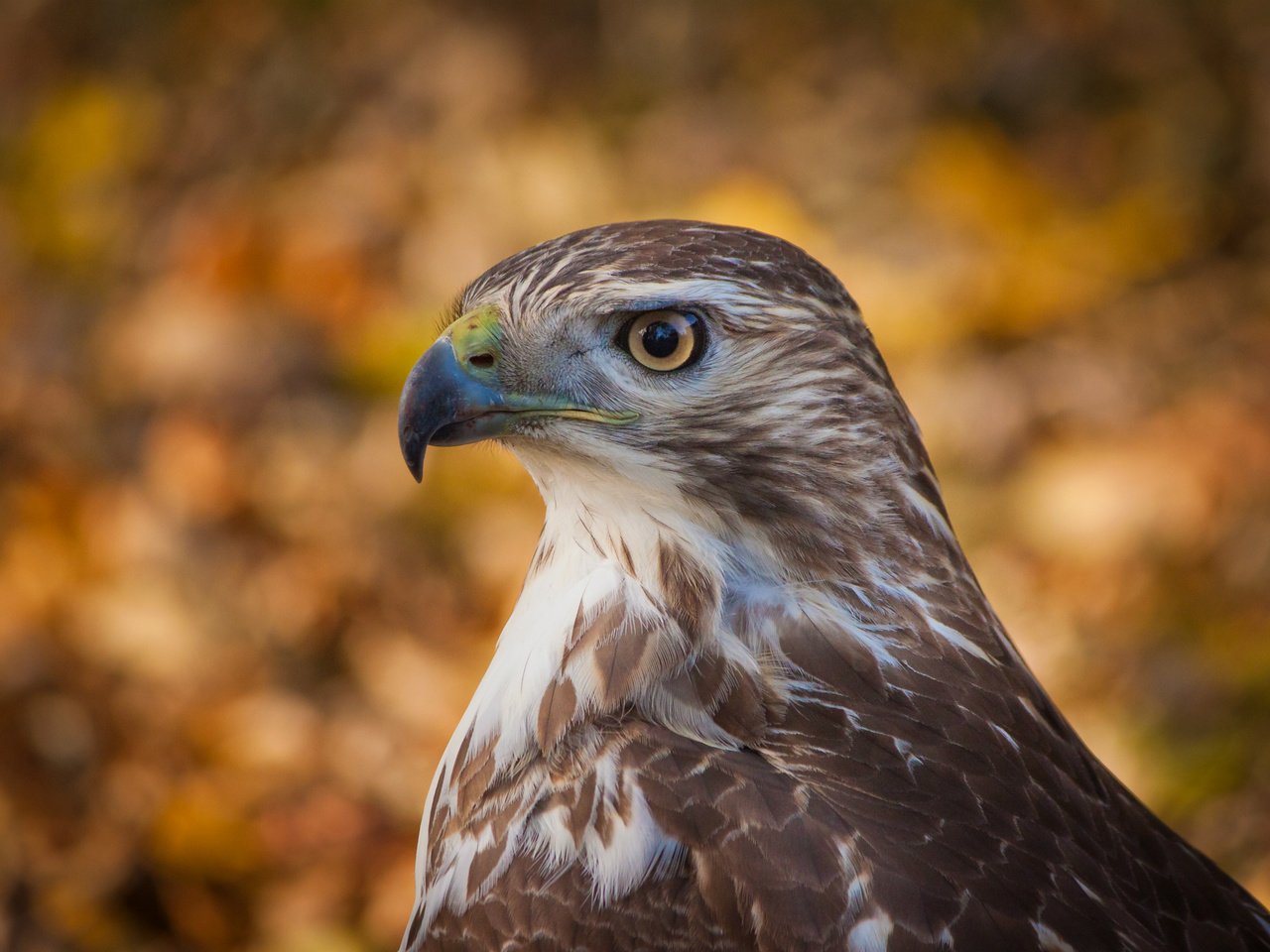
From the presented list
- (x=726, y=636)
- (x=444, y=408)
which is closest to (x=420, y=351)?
(x=444, y=408)

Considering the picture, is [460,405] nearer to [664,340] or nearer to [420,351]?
[664,340]

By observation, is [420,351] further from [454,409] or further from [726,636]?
[726,636]

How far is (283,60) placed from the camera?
23.1 ft

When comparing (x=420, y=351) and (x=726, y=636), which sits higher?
(x=420, y=351)

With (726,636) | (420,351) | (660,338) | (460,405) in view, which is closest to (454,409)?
(460,405)

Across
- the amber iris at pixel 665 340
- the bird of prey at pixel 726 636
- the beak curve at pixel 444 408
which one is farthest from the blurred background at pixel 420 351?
the amber iris at pixel 665 340

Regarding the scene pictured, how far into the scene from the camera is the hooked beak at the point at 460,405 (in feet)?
7.94

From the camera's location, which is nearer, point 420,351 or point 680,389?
point 680,389

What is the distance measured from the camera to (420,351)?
5.47m

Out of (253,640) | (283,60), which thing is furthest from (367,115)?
(253,640)

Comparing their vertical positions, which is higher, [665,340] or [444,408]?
[665,340]

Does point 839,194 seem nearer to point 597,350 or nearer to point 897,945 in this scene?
point 597,350

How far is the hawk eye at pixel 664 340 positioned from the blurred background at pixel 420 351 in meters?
2.25

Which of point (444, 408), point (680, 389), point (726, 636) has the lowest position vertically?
point (726, 636)
